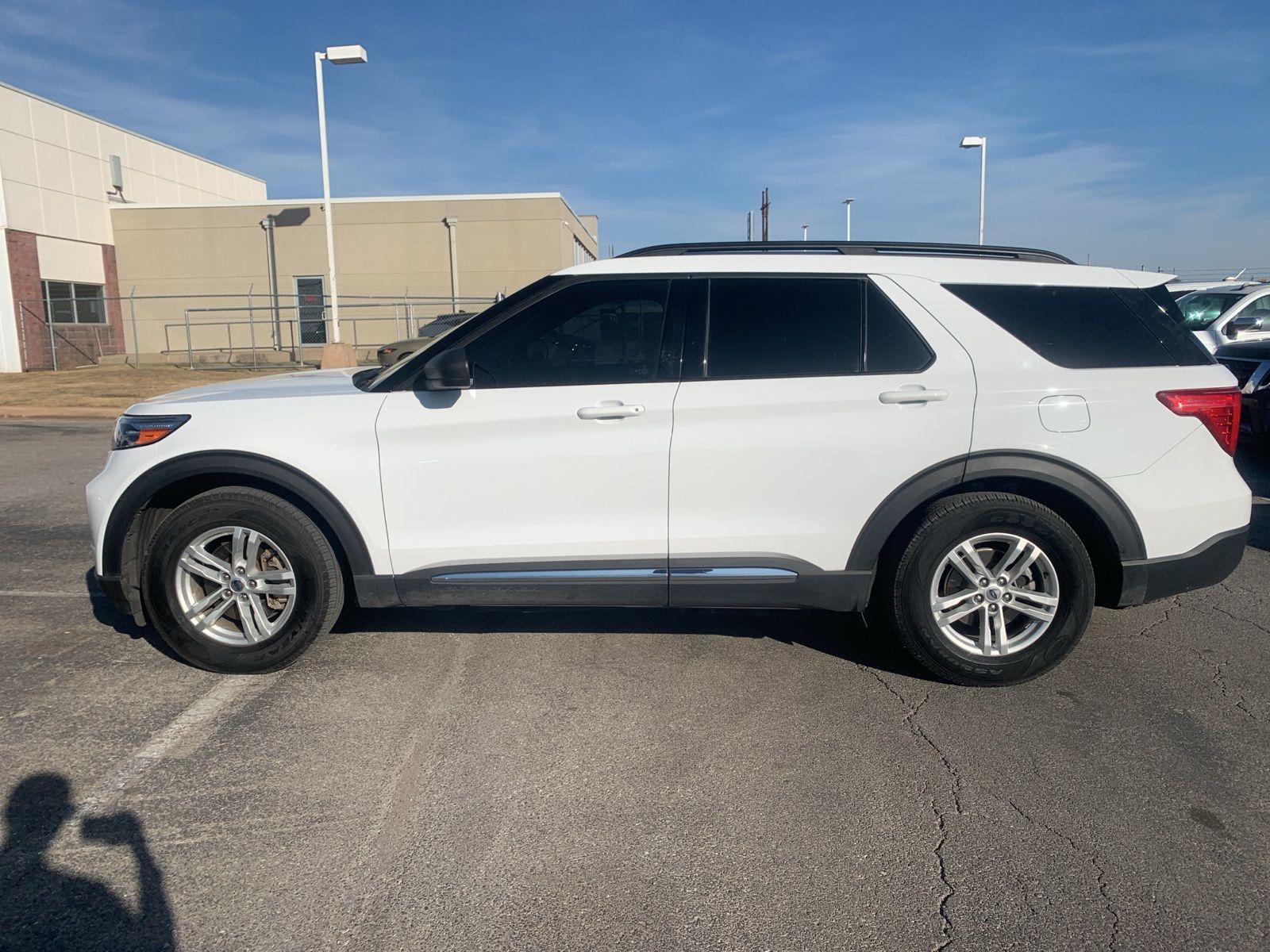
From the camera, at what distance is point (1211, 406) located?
3.91 m

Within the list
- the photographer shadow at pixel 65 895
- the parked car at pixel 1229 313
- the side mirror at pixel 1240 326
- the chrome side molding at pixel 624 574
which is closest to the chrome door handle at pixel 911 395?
the chrome side molding at pixel 624 574

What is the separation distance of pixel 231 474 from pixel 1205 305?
51.1 ft

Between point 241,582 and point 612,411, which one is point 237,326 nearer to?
point 241,582

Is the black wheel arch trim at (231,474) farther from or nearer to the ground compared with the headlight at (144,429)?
nearer to the ground

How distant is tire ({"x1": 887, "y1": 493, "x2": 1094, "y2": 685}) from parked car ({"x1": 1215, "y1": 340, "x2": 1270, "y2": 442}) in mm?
6257

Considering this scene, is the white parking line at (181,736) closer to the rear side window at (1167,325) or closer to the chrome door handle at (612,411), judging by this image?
the chrome door handle at (612,411)

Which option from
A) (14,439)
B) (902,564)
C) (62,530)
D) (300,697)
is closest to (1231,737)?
(902,564)

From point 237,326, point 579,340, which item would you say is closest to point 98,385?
point 237,326

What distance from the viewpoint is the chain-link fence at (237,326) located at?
26.8m

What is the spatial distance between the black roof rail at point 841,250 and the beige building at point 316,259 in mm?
24007

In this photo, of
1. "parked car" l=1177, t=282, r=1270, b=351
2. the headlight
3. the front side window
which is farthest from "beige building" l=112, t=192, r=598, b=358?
the headlight

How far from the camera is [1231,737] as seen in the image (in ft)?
11.9

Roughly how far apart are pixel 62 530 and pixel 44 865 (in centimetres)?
496

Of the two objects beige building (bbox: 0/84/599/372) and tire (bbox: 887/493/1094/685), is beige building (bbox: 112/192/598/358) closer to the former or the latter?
beige building (bbox: 0/84/599/372)
